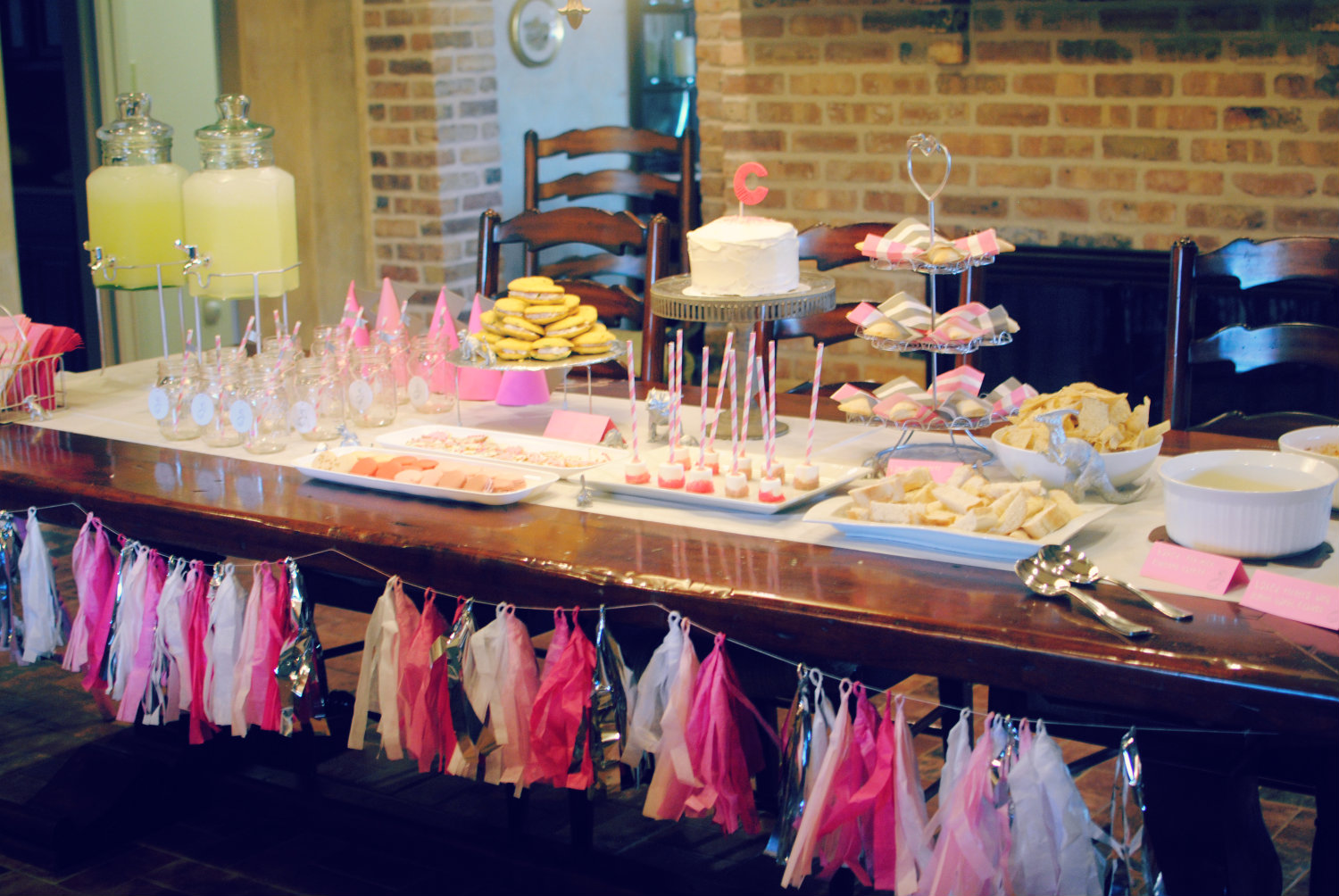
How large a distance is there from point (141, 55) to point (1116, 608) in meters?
4.03

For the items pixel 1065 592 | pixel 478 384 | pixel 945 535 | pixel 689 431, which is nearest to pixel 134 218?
pixel 478 384

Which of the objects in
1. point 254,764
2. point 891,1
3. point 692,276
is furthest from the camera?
point 891,1

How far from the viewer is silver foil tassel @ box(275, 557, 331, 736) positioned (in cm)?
177

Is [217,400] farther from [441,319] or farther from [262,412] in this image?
[441,319]

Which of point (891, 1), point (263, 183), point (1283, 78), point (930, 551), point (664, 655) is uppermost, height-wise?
point (891, 1)

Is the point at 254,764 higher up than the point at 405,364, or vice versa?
the point at 405,364

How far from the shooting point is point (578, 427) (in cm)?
202

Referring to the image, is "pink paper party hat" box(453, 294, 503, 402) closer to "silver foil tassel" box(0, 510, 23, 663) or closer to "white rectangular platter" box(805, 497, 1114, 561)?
"silver foil tassel" box(0, 510, 23, 663)

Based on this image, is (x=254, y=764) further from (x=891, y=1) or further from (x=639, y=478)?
(x=891, y=1)

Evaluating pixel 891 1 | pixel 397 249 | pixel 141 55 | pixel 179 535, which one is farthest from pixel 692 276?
pixel 141 55

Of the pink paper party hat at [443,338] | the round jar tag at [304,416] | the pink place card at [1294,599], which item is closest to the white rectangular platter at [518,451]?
the round jar tag at [304,416]

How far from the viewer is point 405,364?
91.0 inches

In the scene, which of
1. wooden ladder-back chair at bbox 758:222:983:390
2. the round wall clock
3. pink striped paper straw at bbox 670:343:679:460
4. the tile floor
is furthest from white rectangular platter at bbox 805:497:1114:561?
the round wall clock

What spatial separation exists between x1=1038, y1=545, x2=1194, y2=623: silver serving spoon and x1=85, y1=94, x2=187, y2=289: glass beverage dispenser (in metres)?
1.59
